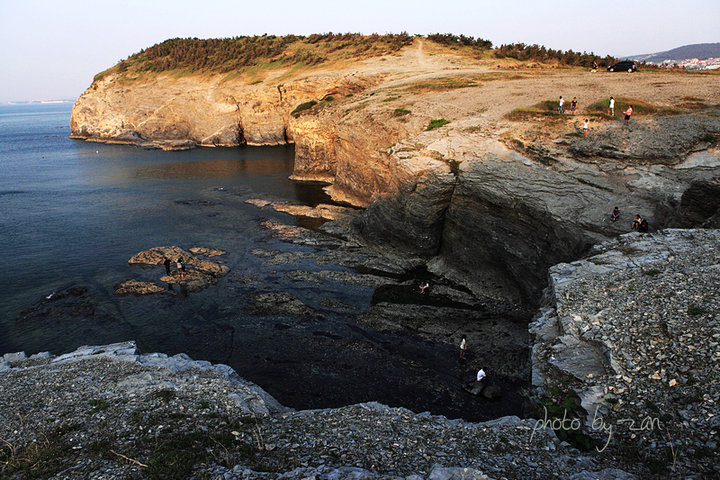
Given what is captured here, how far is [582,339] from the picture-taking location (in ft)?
50.6

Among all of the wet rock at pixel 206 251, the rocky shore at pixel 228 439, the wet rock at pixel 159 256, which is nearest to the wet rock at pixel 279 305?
the wet rock at pixel 206 251

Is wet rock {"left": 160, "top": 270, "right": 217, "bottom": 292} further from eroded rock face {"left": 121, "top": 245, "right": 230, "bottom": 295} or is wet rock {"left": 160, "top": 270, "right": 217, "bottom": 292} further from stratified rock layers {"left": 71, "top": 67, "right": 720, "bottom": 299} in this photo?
stratified rock layers {"left": 71, "top": 67, "right": 720, "bottom": 299}

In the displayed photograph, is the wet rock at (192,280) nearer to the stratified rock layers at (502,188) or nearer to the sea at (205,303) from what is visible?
the sea at (205,303)

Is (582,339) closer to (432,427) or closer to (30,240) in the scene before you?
(432,427)

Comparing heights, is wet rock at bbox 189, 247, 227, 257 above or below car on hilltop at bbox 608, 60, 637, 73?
below

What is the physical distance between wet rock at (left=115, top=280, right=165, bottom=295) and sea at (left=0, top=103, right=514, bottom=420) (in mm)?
787

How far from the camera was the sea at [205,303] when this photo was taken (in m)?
21.0

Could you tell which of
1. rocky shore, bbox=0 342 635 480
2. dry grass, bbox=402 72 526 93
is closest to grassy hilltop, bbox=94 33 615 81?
dry grass, bbox=402 72 526 93

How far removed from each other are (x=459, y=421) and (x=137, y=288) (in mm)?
24594

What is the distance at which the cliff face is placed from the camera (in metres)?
27.0

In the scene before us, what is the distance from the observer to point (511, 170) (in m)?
30.3

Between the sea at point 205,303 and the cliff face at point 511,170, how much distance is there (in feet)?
27.1

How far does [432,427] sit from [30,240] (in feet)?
138

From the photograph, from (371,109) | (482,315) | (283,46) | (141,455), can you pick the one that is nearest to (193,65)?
(283,46)
